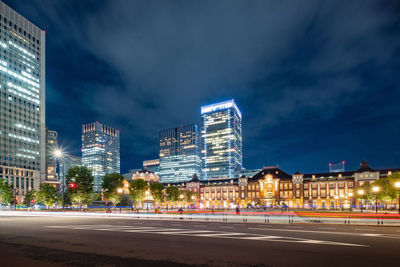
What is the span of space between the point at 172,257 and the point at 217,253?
2274mm

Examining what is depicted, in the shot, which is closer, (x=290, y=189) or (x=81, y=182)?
(x=81, y=182)

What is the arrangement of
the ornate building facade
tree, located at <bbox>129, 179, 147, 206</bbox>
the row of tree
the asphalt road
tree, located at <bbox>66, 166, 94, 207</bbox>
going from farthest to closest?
the ornate building facade < tree, located at <bbox>129, 179, 147, 206</bbox> < the row of tree < tree, located at <bbox>66, 166, 94, 207</bbox> < the asphalt road

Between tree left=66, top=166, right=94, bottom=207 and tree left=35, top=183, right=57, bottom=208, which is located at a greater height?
tree left=66, top=166, right=94, bottom=207

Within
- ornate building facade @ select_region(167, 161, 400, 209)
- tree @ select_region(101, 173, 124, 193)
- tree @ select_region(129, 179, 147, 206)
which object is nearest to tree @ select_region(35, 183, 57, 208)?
tree @ select_region(101, 173, 124, 193)

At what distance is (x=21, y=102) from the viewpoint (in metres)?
148

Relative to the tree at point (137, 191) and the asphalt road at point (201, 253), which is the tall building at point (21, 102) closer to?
the tree at point (137, 191)

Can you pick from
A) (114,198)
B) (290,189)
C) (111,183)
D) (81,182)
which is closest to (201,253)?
(81,182)

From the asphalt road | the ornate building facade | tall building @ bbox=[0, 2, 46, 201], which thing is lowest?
the ornate building facade

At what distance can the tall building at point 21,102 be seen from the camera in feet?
453

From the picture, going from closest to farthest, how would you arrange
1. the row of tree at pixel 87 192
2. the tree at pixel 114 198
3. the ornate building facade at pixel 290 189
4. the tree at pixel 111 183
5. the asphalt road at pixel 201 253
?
the asphalt road at pixel 201 253, the row of tree at pixel 87 192, the tree at pixel 114 198, the tree at pixel 111 183, the ornate building facade at pixel 290 189

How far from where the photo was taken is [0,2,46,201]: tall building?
453 ft

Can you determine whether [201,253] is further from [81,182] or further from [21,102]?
[21,102]

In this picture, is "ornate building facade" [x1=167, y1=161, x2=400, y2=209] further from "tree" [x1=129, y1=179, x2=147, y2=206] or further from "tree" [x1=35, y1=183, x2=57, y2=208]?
"tree" [x1=35, y1=183, x2=57, y2=208]

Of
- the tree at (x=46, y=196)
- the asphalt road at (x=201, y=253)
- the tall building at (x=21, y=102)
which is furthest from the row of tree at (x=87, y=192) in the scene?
the asphalt road at (x=201, y=253)
